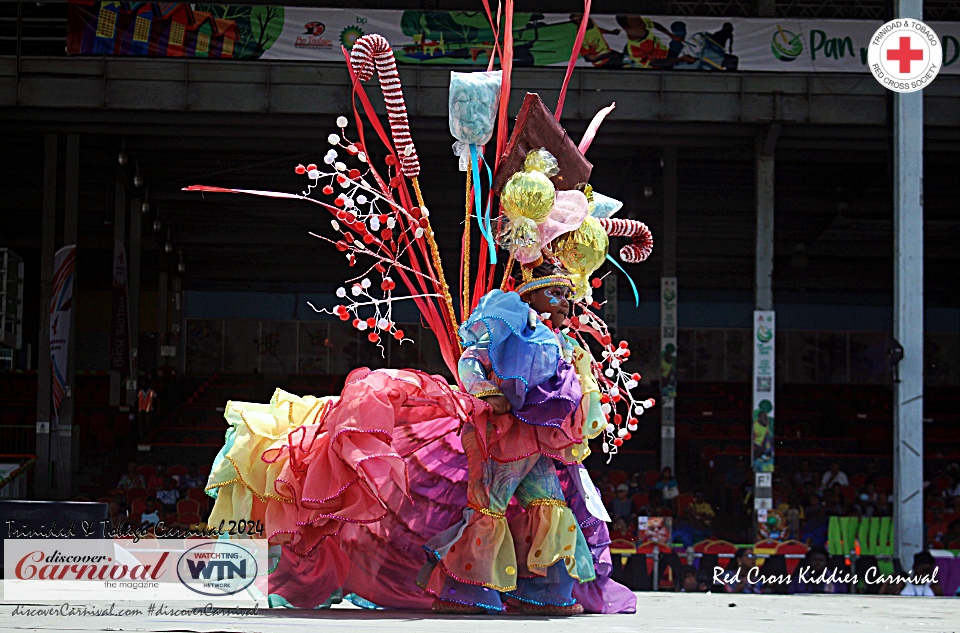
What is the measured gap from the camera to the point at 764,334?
523 inches

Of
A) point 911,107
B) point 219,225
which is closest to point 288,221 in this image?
point 219,225

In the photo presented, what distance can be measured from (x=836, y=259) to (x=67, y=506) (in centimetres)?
2068

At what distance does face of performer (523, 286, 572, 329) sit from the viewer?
473 centimetres

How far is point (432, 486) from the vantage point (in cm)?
466

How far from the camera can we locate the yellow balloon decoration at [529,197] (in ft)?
15.2

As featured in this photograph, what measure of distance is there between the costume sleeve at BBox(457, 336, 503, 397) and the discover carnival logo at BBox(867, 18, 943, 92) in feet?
23.5

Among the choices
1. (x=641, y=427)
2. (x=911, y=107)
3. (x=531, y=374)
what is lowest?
(x=641, y=427)

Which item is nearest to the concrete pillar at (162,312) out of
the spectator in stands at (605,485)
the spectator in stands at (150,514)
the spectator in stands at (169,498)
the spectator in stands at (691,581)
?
the spectator in stands at (169,498)

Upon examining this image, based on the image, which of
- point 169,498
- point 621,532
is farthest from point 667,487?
point 169,498

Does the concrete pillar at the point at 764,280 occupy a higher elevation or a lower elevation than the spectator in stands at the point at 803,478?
higher

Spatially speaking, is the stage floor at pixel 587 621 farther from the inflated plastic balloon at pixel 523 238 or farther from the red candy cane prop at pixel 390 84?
the red candy cane prop at pixel 390 84

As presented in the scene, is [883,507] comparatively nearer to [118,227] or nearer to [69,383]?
[69,383]

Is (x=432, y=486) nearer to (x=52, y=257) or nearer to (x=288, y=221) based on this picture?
(x=52, y=257)

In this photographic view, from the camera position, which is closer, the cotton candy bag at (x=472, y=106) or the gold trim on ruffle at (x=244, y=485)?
the gold trim on ruffle at (x=244, y=485)
